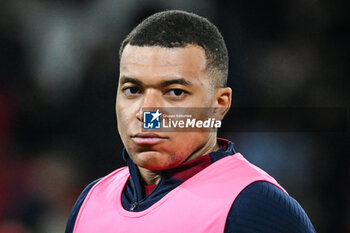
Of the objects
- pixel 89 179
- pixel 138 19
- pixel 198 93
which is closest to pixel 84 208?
pixel 198 93

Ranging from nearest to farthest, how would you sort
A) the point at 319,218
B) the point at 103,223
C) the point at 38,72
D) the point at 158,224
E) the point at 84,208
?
the point at 158,224 → the point at 103,223 → the point at 84,208 → the point at 319,218 → the point at 38,72

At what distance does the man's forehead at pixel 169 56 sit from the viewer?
55.5 inches

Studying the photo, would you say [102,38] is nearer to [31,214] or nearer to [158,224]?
[31,214]

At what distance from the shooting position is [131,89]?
148 cm

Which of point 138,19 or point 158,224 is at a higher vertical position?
point 138,19

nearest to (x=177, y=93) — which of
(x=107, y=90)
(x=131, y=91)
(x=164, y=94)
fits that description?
(x=164, y=94)

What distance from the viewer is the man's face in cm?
140

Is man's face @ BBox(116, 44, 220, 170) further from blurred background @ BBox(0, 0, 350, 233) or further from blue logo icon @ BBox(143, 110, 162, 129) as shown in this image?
blurred background @ BBox(0, 0, 350, 233)

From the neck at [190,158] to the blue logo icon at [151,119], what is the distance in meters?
0.16

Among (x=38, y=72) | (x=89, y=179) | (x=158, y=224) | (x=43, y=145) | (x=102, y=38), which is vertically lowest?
(x=89, y=179)

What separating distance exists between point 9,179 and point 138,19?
120 cm

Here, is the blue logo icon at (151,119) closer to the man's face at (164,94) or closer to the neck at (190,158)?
the man's face at (164,94)

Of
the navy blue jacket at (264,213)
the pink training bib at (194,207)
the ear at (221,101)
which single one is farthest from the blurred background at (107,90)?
the navy blue jacket at (264,213)

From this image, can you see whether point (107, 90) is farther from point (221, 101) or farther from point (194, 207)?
point (194, 207)
